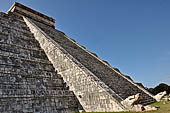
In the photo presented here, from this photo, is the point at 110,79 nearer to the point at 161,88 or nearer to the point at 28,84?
the point at 28,84

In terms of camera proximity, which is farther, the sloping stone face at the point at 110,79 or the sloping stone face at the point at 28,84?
the sloping stone face at the point at 110,79

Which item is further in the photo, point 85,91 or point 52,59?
point 52,59

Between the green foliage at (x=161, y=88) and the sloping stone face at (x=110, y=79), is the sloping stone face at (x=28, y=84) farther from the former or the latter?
the green foliage at (x=161, y=88)

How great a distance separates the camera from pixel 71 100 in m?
7.89

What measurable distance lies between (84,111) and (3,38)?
6.31 meters

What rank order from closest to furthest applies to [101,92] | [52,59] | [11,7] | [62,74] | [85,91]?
[101,92] < [85,91] < [62,74] < [52,59] < [11,7]

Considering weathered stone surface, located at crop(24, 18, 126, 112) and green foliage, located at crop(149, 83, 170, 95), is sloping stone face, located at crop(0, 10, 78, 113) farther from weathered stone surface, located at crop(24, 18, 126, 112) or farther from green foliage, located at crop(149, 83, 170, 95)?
green foliage, located at crop(149, 83, 170, 95)

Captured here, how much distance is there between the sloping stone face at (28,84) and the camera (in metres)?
6.07

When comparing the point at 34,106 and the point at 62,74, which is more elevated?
the point at 62,74

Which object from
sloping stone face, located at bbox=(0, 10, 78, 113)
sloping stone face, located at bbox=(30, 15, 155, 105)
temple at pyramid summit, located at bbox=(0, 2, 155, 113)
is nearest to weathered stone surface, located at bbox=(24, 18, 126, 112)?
temple at pyramid summit, located at bbox=(0, 2, 155, 113)

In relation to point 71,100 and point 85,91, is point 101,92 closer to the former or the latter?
point 85,91

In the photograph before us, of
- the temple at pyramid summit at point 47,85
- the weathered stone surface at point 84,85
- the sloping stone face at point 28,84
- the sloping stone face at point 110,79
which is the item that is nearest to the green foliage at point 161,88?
the sloping stone face at point 110,79

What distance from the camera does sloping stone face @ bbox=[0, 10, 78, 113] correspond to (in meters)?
6.07

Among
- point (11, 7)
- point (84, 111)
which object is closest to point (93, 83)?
point (84, 111)
